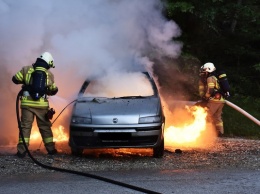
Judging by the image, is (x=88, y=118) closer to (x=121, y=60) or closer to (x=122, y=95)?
(x=122, y=95)

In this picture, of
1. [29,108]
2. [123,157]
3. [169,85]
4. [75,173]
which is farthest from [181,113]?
[75,173]

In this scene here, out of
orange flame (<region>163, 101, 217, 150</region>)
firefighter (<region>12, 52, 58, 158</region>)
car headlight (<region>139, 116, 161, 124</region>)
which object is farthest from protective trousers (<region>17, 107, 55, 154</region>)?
orange flame (<region>163, 101, 217, 150</region>)

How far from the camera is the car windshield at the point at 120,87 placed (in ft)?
27.3

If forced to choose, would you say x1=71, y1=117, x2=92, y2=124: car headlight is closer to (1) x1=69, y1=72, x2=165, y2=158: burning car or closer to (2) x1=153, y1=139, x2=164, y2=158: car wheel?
(1) x1=69, y1=72, x2=165, y2=158: burning car

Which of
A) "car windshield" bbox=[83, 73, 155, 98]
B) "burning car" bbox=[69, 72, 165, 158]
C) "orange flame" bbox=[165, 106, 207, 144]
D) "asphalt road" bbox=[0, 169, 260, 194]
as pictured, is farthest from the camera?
"orange flame" bbox=[165, 106, 207, 144]

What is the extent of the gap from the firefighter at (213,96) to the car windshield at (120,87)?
2.63 metres

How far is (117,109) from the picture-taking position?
753 centimetres

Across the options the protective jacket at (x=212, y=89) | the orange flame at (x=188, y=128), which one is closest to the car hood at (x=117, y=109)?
the orange flame at (x=188, y=128)

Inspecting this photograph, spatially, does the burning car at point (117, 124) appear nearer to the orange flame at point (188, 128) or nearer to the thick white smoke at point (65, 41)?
the thick white smoke at point (65, 41)

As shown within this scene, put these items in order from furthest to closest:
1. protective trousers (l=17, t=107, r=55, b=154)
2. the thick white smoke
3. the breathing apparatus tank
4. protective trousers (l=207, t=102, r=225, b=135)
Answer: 1. protective trousers (l=207, t=102, r=225, b=135)
2. the breathing apparatus tank
3. the thick white smoke
4. protective trousers (l=17, t=107, r=55, b=154)

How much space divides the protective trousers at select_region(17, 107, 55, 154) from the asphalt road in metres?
1.41

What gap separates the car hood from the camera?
24.1 ft

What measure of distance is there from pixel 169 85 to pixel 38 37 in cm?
561

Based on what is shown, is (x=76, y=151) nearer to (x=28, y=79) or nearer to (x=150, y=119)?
(x=150, y=119)
